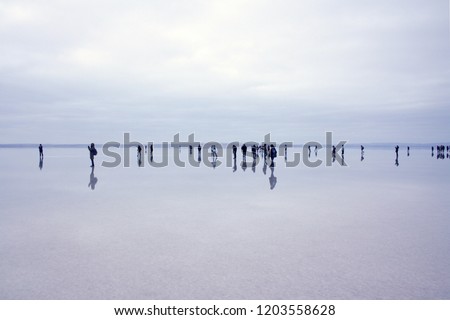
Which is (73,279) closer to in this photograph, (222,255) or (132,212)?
(222,255)

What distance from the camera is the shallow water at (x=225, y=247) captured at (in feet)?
19.6

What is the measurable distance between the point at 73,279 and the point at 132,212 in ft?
20.1

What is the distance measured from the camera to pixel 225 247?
8.25m

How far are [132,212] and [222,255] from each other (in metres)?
5.57

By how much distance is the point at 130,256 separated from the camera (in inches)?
299

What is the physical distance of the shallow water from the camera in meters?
5.96

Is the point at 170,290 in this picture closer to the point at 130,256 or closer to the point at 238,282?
the point at 238,282

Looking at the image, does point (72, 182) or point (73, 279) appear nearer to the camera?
point (73, 279)

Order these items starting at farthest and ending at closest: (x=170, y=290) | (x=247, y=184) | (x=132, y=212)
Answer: (x=247, y=184) → (x=132, y=212) → (x=170, y=290)

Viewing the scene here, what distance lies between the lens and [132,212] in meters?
12.4

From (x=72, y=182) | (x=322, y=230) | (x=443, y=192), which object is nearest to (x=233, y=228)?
(x=322, y=230)

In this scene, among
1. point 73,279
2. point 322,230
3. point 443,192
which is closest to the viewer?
point 73,279
